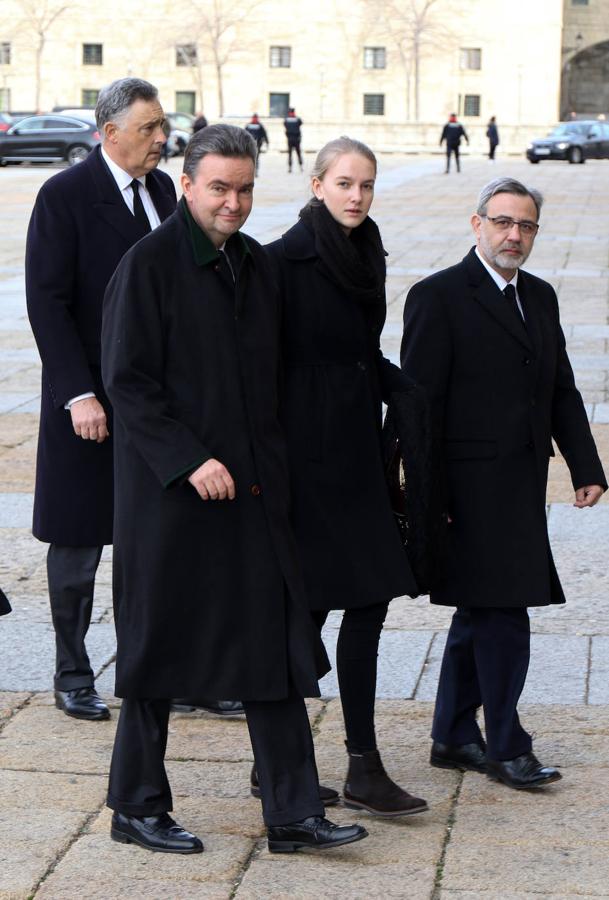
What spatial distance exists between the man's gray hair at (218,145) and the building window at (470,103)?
235 ft

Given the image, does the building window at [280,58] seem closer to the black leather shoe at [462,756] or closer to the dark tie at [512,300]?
the dark tie at [512,300]

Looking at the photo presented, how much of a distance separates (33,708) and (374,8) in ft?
234

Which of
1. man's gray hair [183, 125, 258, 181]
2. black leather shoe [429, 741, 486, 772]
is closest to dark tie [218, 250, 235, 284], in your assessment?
man's gray hair [183, 125, 258, 181]

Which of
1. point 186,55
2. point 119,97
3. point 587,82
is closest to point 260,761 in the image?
point 119,97

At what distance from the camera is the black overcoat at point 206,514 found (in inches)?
148

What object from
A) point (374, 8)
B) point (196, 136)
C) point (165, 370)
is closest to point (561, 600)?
point (165, 370)

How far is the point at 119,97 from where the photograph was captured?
4688 millimetres

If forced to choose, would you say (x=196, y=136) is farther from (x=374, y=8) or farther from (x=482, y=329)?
(x=374, y=8)

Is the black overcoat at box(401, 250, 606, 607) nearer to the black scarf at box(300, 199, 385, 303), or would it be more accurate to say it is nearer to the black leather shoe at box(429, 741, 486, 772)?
the black scarf at box(300, 199, 385, 303)

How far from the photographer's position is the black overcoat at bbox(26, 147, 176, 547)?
4.78m

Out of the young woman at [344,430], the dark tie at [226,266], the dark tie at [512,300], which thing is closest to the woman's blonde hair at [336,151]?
the young woman at [344,430]

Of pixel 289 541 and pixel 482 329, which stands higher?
pixel 482 329

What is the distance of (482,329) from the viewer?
4.32 meters

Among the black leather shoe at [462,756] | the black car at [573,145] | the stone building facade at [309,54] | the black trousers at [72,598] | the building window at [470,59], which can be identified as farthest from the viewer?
the building window at [470,59]
